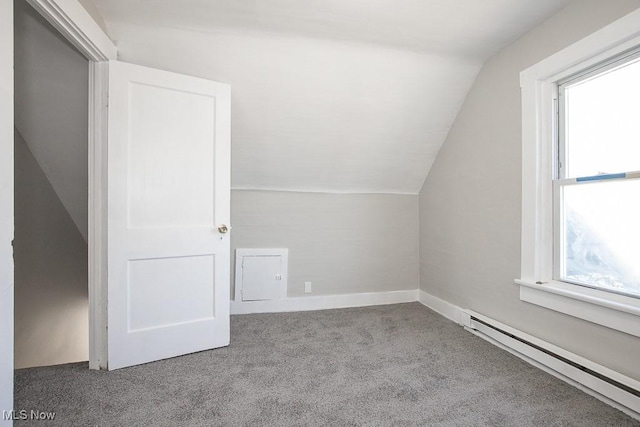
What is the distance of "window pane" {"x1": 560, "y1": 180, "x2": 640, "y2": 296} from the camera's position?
1.57 m

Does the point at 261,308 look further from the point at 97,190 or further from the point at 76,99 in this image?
the point at 76,99

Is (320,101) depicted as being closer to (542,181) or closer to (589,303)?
(542,181)

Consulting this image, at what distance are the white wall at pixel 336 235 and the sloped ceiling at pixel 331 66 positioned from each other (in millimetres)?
166

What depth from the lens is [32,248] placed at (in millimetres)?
2551

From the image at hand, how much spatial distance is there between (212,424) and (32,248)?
2.39m

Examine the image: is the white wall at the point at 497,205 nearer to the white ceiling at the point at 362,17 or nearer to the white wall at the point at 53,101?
the white ceiling at the point at 362,17

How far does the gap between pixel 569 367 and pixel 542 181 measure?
1.13 m

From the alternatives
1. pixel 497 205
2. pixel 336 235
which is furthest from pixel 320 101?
pixel 497 205

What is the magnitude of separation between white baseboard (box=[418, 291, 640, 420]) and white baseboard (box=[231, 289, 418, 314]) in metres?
0.72

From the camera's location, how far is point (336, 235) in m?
3.13

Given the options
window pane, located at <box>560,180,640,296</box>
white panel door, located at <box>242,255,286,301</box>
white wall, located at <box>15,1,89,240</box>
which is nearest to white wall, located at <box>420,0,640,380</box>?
window pane, located at <box>560,180,640,296</box>

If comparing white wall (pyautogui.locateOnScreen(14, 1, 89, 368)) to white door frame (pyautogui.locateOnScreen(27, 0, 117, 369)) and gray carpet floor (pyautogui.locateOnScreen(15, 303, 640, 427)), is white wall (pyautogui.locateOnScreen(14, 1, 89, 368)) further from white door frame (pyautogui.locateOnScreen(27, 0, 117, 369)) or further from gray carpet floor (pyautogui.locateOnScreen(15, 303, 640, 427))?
gray carpet floor (pyautogui.locateOnScreen(15, 303, 640, 427))

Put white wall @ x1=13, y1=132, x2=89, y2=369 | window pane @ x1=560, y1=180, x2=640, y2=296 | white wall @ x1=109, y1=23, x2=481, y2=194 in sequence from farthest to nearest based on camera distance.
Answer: white wall @ x1=13, y1=132, x2=89, y2=369
white wall @ x1=109, y1=23, x2=481, y2=194
window pane @ x1=560, y1=180, x2=640, y2=296

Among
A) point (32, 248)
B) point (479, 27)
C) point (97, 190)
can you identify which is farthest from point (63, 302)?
point (479, 27)
